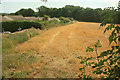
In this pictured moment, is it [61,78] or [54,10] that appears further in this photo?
[54,10]

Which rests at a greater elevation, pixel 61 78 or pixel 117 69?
pixel 117 69

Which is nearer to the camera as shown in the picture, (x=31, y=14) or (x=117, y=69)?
(x=117, y=69)

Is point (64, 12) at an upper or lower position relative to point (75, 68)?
upper

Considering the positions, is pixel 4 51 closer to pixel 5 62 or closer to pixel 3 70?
pixel 5 62

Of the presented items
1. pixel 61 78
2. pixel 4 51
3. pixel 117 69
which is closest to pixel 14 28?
pixel 4 51

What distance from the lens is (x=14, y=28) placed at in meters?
31.6

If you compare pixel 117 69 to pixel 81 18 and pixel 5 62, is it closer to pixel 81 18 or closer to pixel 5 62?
pixel 5 62

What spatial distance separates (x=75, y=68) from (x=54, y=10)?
270ft

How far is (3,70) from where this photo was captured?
4891mm

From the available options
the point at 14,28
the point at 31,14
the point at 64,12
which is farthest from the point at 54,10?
the point at 14,28

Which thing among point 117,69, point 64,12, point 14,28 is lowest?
point 14,28

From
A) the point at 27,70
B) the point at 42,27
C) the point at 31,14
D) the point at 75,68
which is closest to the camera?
the point at 27,70

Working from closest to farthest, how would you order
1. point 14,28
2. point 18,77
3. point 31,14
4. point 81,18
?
1. point 18,77
2. point 14,28
3. point 81,18
4. point 31,14

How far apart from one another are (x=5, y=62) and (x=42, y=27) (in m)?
19.9
